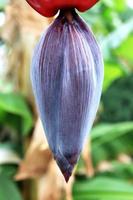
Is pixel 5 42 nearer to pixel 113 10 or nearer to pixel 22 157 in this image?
pixel 22 157

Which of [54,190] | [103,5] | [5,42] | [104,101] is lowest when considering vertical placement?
[104,101]

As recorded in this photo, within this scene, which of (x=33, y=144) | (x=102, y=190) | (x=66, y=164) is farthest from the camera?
(x=102, y=190)

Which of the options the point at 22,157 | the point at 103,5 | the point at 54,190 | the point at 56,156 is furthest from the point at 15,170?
the point at 56,156

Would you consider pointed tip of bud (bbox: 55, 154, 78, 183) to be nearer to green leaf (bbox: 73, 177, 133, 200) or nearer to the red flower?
the red flower

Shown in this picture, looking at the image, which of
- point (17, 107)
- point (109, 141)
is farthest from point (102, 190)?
point (17, 107)

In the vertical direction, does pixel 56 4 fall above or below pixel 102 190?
above

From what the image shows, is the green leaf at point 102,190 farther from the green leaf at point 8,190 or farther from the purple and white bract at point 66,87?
the purple and white bract at point 66,87

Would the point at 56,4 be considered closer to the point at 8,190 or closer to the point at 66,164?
the point at 66,164

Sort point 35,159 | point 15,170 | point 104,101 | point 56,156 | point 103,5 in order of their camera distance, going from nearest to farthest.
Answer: point 56,156, point 35,159, point 15,170, point 103,5, point 104,101
